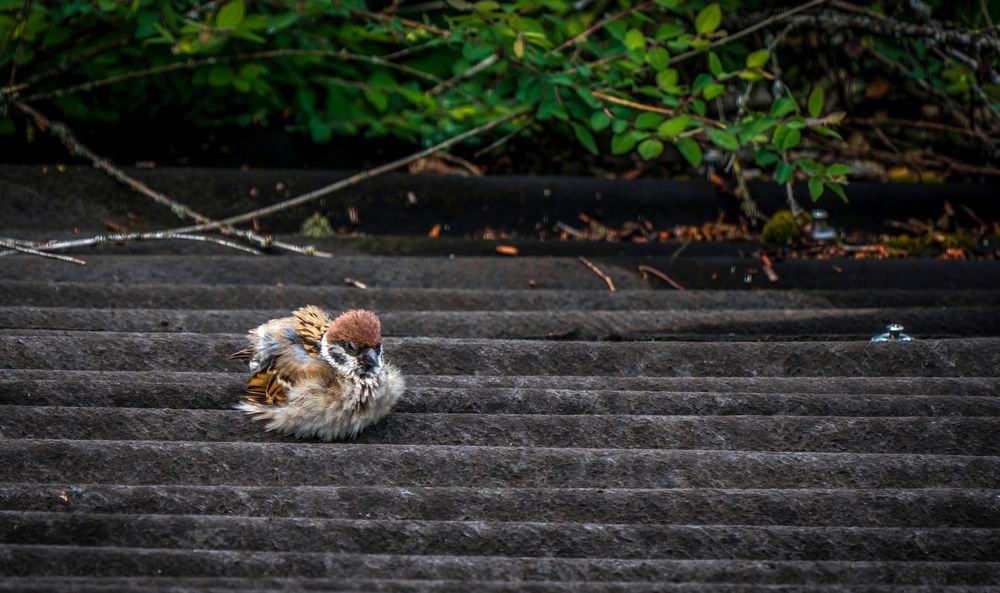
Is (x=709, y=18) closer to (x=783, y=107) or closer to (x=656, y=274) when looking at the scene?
(x=783, y=107)

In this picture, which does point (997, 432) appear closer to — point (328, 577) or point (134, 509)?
point (328, 577)

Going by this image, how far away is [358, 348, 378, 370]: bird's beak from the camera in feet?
11.2

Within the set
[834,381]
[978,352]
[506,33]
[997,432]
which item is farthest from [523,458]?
[506,33]

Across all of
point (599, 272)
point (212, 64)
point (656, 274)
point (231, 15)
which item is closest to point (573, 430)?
point (599, 272)

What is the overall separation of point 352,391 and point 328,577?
2.67 feet

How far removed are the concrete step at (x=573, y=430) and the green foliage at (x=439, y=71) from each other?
1886 millimetres

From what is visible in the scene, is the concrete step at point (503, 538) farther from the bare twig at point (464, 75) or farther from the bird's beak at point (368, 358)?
the bare twig at point (464, 75)

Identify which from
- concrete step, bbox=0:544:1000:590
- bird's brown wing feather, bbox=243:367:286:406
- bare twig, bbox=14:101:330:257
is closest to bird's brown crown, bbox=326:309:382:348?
bird's brown wing feather, bbox=243:367:286:406

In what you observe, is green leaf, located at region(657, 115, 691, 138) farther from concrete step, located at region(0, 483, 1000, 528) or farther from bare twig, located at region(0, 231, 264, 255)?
concrete step, located at region(0, 483, 1000, 528)

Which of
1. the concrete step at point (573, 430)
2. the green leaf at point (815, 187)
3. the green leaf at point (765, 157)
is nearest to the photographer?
the concrete step at point (573, 430)

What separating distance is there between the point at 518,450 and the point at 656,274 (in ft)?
6.78

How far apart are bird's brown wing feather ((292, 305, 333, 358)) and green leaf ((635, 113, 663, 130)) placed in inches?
91.6

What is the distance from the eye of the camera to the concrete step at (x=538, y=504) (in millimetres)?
2893

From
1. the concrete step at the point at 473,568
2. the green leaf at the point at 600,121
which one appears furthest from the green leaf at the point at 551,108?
the concrete step at the point at 473,568
